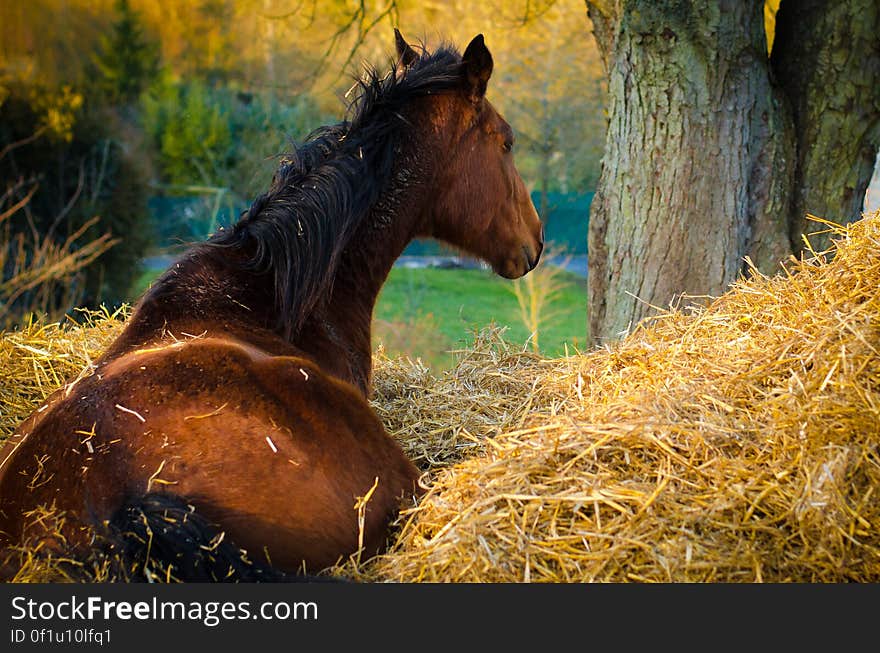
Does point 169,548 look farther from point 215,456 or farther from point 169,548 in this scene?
Result: point 215,456

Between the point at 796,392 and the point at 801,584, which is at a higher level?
the point at 796,392

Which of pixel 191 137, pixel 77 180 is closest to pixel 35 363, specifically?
pixel 77 180

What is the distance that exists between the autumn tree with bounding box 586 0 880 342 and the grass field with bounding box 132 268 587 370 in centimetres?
430

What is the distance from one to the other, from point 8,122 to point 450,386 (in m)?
8.42

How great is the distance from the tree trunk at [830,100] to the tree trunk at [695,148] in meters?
0.15

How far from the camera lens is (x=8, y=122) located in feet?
33.2

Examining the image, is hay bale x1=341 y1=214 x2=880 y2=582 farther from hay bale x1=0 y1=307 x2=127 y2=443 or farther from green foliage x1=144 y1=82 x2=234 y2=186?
green foliage x1=144 y1=82 x2=234 y2=186

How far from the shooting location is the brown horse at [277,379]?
229cm

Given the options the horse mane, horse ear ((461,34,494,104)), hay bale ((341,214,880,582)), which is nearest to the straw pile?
hay bale ((341,214,880,582))

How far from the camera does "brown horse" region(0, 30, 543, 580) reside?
2.29 m

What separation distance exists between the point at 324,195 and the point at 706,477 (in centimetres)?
184

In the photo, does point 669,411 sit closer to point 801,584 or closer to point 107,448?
point 801,584

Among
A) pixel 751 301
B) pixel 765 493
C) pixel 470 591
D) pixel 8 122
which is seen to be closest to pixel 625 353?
pixel 751 301

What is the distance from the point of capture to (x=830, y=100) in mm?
4844
